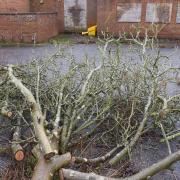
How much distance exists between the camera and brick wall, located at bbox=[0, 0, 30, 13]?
62.2 feet

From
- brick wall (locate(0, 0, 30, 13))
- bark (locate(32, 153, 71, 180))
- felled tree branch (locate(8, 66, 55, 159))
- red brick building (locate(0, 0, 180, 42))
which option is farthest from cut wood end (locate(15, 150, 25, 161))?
brick wall (locate(0, 0, 30, 13))

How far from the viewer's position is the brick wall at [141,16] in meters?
19.0

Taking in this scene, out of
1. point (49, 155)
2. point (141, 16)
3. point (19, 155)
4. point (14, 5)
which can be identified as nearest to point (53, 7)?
point (14, 5)

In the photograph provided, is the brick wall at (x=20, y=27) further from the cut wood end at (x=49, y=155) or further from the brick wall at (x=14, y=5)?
the cut wood end at (x=49, y=155)

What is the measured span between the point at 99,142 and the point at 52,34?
14.7m

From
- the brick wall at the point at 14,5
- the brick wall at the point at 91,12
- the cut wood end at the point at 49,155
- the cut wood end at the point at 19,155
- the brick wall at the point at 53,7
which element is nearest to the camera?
the cut wood end at the point at 49,155

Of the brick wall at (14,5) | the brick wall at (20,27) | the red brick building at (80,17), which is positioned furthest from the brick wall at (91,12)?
the brick wall at (20,27)

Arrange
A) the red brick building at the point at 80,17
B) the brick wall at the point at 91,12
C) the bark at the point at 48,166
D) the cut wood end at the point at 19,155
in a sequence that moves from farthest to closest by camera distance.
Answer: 1. the brick wall at the point at 91,12
2. the red brick building at the point at 80,17
3. the cut wood end at the point at 19,155
4. the bark at the point at 48,166

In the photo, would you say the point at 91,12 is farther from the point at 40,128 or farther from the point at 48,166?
the point at 48,166

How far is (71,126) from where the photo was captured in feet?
15.1

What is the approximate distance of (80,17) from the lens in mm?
21344

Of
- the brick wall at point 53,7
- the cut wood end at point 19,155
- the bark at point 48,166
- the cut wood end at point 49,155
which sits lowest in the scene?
the cut wood end at point 19,155

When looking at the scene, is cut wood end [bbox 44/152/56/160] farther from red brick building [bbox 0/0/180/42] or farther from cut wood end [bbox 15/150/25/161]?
red brick building [bbox 0/0/180/42]

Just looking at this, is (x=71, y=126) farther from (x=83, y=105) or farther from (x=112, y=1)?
(x=112, y=1)
